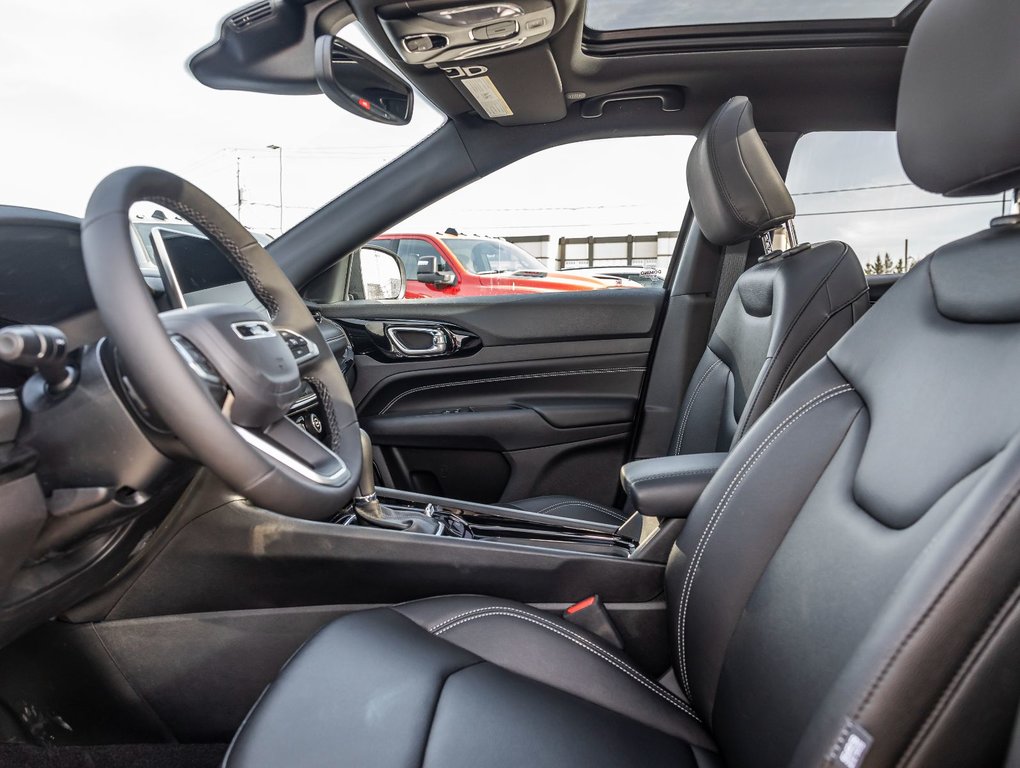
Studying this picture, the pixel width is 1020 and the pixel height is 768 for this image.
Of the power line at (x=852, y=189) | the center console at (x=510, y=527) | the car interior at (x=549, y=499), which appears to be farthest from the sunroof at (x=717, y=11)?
the center console at (x=510, y=527)

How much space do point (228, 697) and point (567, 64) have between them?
1718 mm

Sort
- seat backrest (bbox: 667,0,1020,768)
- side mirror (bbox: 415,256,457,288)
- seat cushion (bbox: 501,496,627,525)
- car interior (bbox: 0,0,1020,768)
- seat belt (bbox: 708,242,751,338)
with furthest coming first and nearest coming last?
side mirror (bbox: 415,256,457,288) → seat belt (bbox: 708,242,751,338) → seat cushion (bbox: 501,496,627,525) → car interior (bbox: 0,0,1020,768) → seat backrest (bbox: 667,0,1020,768)

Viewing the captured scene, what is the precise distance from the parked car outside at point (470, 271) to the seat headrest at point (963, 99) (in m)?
1.68

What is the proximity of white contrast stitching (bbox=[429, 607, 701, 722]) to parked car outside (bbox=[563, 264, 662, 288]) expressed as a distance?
→ 166cm

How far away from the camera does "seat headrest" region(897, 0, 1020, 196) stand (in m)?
0.81

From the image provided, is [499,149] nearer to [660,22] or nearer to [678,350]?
[660,22]

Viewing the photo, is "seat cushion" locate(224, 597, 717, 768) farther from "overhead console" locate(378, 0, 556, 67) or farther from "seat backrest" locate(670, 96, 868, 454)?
"overhead console" locate(378, 0, 556, 67)

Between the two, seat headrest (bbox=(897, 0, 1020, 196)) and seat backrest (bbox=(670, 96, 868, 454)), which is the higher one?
seat headrest (bbox=(897, 0, 1020, 196))

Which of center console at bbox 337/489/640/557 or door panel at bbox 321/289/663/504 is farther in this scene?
door panel at bbox 321/289/663/504

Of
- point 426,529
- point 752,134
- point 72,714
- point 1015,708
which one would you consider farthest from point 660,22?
point 72,714

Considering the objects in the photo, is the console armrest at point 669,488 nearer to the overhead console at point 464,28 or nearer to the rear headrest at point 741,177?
the rear headrest at point 741,177

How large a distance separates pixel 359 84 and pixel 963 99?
152cm

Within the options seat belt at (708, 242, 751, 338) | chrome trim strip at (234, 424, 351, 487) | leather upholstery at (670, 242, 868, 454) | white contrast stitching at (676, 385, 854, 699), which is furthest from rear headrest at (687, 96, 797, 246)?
chrome trim strip at (234, 424, 351, 487)

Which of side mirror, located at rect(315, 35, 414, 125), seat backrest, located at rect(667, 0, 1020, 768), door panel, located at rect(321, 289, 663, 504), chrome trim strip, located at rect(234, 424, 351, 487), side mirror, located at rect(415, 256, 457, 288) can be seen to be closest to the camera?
seat backrest, located at rect(667, 0, 1020, 768)
